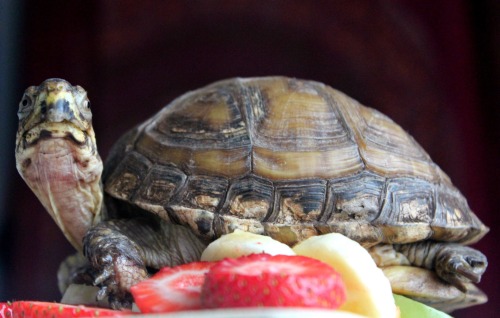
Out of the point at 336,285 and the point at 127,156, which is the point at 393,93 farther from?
the point at 336,285

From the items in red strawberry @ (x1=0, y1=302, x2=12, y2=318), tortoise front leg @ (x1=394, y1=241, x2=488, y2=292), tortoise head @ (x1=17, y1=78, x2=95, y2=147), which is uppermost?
tortoise head @ (x1=17, y1=78, x2=95, y2=147)

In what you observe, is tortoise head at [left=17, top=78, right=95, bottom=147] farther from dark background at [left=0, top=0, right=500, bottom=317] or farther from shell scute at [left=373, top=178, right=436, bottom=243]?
dark background at [left=0, top=0, right=500, bottom=317]

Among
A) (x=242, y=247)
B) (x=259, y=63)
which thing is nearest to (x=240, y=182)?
(x=242, y=247)

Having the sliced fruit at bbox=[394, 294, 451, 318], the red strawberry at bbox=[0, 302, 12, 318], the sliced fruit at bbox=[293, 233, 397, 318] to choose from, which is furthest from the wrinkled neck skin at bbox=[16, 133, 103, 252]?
the sliced fruit at bbox=[394, 294, 451, 318]

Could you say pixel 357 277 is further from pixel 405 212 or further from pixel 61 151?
pixel 61 151

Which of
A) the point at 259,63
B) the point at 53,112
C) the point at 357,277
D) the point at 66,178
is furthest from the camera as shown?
the point at 259,63

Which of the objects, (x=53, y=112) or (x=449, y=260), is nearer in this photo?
(x=53, y=112)

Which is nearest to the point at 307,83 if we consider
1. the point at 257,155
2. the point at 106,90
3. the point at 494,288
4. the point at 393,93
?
the point at 257,155
